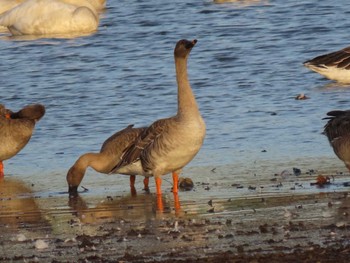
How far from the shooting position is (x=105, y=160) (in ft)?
36.9

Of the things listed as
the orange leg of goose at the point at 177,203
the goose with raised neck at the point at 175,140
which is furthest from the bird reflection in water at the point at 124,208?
the goose with raised neck at the point at 175,140

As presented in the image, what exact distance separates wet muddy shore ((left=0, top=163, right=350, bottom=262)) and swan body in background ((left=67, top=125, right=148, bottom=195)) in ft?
0.59

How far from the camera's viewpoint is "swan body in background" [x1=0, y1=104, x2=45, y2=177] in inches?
496

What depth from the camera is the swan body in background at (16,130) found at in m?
12.6

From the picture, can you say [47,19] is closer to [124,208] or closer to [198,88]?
[198,88]

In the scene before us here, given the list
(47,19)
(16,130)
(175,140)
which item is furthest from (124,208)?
(47,19)

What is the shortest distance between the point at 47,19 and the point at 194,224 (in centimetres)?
1553

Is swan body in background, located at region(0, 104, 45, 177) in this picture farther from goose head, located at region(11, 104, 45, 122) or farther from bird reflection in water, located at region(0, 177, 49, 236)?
bird reflection in water, located at region(0, 177, 49, 236)

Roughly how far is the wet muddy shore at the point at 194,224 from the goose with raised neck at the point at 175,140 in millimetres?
319

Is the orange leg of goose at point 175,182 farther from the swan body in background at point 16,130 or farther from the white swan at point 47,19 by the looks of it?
the white swan at point 47,19

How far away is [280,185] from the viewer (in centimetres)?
1043

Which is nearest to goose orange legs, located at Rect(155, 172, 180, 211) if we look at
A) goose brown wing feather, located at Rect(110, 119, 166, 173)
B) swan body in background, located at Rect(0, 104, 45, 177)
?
goose brown wing feather, located at Rect(110, 119, 166, 173)

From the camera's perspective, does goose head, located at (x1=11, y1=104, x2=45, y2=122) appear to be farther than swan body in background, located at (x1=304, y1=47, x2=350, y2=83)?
No

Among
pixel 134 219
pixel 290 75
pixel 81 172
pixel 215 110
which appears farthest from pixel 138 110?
pixel 134 219
